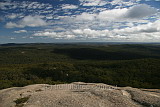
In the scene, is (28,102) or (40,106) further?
(28,102)

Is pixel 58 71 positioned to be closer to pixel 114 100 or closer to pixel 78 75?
pixel 78 75

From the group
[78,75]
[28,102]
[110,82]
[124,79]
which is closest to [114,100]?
[28,102]

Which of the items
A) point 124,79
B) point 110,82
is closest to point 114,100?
point 110,82

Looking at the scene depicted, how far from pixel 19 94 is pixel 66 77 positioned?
59.0 feet

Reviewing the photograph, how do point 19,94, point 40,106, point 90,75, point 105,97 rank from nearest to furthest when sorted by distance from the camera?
point 40,106 → point 105,97 → point 19,94 → point 90,75

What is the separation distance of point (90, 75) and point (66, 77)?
21.5 ft

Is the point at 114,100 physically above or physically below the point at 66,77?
above

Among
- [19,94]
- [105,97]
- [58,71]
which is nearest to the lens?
[105,97]

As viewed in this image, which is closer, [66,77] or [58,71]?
[66,77]

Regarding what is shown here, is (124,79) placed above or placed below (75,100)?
below

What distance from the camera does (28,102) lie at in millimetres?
13180

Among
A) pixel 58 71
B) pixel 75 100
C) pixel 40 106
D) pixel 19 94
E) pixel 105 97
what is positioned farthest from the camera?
pixel 58 71

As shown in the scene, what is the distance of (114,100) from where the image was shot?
13.1 m

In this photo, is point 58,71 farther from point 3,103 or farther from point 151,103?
point 151,103
